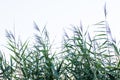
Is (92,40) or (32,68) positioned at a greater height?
(92,40)

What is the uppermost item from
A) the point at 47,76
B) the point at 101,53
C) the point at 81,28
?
the point at 81,28

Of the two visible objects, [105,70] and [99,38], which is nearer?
[105,70]

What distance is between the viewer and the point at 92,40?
540 cm

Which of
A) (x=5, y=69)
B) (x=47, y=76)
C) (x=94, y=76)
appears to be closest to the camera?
(x=94, y=76)

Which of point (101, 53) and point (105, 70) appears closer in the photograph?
point (105, 70)

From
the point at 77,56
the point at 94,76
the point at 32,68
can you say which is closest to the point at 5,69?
the point at 32,68

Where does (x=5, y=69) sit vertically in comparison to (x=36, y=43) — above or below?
below

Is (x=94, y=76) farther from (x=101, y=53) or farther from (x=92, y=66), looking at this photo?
(x=101, y=53)

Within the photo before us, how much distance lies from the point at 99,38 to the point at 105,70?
0.66 m

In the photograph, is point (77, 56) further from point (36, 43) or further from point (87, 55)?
point (36, 43)

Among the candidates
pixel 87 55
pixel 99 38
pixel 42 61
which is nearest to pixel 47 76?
pixel 42 61

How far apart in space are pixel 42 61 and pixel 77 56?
25.1 inches

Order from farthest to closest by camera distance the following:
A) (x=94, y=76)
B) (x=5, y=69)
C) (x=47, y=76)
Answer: (x=5, y=69) → (x=47, y=76) → (x=94, y=76)

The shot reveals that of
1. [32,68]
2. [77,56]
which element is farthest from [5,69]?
[77,56]
